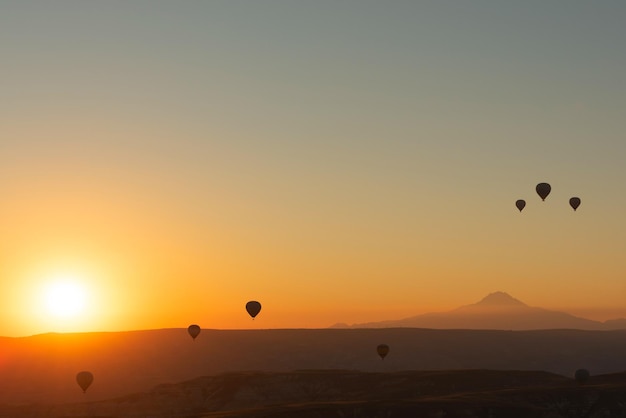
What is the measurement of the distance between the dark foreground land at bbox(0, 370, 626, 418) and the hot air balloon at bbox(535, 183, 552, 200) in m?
24.5

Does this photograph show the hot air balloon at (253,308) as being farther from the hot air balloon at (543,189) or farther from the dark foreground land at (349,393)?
the hot air balloon at (543,189)

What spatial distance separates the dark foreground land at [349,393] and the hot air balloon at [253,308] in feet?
42.3

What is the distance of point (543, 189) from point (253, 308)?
43.4 m

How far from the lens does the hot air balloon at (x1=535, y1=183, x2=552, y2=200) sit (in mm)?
130250

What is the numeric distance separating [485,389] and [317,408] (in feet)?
120

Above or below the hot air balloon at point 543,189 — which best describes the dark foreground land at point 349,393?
below

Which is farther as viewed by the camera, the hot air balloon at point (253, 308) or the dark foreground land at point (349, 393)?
the hot air balloon at point (253, 308)

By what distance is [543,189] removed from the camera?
131m

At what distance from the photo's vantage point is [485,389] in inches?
5738

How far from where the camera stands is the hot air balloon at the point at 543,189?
130m

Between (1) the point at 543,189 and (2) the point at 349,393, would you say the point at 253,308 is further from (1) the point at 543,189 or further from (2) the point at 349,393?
(1) the point at 543,189

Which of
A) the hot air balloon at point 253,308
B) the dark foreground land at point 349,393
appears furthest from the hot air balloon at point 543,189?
→ the hot air balloon at point 253,308

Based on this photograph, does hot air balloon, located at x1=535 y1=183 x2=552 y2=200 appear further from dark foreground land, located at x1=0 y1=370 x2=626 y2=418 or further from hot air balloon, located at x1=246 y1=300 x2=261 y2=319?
hot air balloon, located at x1=246 y1=300 x2=261 y2=319

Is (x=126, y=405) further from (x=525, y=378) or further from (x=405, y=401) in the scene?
(x=525, y=378)
